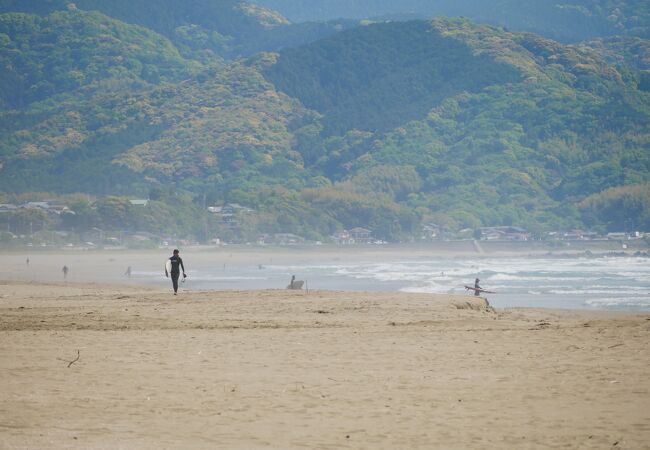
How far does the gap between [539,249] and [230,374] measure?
89495mm

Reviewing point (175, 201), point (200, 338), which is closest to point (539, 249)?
point (175, 201)

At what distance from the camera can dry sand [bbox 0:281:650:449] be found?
8.48 metres

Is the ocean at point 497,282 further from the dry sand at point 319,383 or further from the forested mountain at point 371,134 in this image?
the forested mountain at point 371,134

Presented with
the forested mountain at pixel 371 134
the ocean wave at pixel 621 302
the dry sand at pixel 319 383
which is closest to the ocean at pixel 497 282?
the ocean wave at pixel 621 302

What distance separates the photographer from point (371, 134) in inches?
5423

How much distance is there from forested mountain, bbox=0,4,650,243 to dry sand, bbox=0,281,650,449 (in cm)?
8481

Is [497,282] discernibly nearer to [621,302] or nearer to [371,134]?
[621,302]

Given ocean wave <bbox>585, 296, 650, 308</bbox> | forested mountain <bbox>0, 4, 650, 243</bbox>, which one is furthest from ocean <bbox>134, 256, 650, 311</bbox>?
forested mountain <bbox>0, 4, 650, 243</bbox>

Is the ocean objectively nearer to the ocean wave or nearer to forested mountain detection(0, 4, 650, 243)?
the ocean wave

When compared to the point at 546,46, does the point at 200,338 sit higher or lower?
lower

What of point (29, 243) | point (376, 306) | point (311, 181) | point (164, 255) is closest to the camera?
point (376, 306)

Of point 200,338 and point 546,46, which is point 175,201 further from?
point 200,338

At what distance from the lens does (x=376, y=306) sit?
18.3m

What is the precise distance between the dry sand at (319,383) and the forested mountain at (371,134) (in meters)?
84.8
